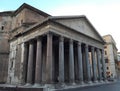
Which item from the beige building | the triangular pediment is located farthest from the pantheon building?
the beige building

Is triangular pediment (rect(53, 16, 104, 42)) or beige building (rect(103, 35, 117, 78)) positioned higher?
triangular pediment (rect(53, 16, 104, 42))

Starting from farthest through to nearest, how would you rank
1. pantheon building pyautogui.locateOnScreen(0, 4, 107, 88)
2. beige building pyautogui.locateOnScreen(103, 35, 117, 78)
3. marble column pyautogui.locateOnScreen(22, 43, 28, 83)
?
beige building pyautogui.locateOnScreen(103, 35, 117, 78) → marble column pyautogui.locateOnScreen(22, 43, 28, 83) → pantheon building pyautogui.locateOnScreen(0, 4, 107, 88)

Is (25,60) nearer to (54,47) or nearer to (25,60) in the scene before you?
(25,60)

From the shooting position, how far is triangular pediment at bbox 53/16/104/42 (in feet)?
61.4

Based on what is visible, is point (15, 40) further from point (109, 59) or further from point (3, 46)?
point (109, 59)

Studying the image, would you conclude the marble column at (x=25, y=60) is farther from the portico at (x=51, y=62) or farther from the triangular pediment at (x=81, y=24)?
the triangular pediment at (x=81, y=24)

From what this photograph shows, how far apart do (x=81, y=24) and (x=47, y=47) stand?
875 centimetres

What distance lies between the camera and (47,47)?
16203mm

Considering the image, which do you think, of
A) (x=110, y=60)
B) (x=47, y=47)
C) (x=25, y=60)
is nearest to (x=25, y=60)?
(x=25, y=60)

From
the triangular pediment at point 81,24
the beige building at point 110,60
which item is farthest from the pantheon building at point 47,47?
the beige building at point 110,60

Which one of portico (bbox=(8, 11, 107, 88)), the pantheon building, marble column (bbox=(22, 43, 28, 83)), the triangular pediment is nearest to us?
portico (bbox=(8, 11, 107, 88))

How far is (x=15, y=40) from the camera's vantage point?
24250mm

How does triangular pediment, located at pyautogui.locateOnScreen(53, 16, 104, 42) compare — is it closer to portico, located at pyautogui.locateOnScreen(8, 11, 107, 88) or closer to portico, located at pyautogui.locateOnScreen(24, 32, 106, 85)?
portico, located at pyautogui.locateOnScreen(8, 11, 107, 88)

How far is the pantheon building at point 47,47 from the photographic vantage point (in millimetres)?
16609
